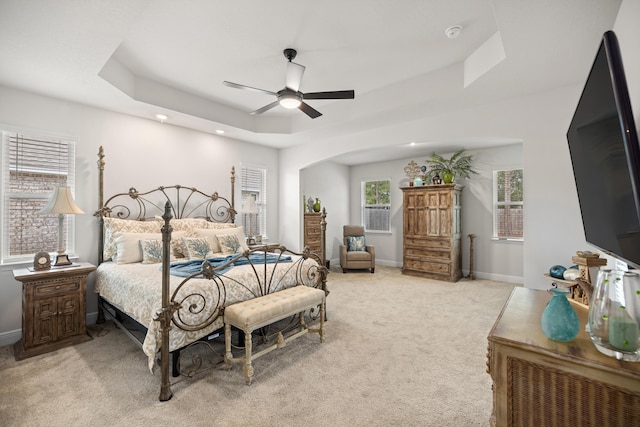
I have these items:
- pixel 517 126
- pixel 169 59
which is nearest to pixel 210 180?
pixel 169 59

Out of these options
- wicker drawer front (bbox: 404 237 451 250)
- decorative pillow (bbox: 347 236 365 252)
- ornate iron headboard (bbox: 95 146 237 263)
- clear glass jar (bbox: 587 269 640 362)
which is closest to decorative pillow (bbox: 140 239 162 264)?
ornate iron headboard (bbox: 95 146 237 263)

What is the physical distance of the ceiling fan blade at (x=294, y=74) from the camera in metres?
2.91

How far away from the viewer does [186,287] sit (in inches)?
94.2

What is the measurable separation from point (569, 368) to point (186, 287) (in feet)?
8.02

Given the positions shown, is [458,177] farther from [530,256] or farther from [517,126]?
[530,256]

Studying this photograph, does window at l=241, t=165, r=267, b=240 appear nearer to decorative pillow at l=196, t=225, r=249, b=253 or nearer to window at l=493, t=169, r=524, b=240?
decorative pillow at l=196, t=225, r=249, b=253

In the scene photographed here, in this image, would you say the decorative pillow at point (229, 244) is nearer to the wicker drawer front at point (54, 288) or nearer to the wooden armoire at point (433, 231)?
the wicker drawer front at point (54, 288)

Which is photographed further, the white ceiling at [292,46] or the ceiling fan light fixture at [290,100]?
the ceiling fan light fixture at [290,100]

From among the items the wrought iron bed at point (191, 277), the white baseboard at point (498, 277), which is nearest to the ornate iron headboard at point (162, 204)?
→ the wrought iron bed at point (191, 277)

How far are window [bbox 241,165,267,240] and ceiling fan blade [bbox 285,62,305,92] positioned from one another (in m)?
2.95

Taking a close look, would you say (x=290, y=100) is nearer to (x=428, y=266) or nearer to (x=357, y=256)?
(x=357, y=256)

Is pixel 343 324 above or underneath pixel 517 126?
underneath

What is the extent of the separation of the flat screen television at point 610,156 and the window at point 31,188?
4957 mm

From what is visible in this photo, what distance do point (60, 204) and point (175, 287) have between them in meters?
1.91
